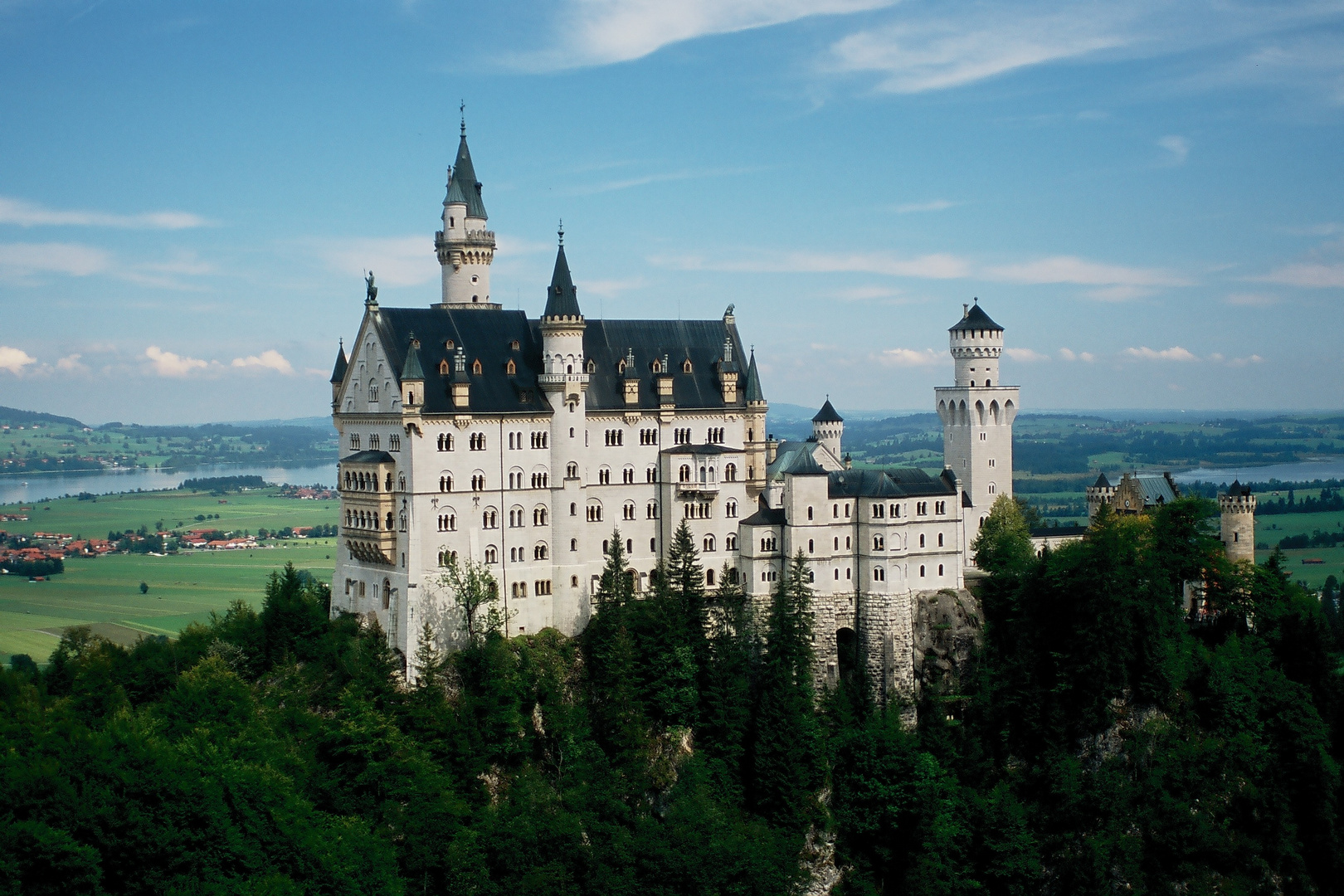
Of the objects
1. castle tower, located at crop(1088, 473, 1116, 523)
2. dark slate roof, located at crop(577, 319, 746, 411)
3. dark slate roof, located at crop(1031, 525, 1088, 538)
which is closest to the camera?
dark slate roof, located at crop(577, 319, 746, 411)

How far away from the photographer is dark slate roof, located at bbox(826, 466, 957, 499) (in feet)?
260

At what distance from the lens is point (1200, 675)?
80125 millimetres

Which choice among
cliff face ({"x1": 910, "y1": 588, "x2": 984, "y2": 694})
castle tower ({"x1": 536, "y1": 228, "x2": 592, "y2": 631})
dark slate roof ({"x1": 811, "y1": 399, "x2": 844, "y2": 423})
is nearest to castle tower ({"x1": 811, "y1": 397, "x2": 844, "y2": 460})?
dark slate roof ({"x1": 811, "y1": 399, "x2": 844, "y2": 423})

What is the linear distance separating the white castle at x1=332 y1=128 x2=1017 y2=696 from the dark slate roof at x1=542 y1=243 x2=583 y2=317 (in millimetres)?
118

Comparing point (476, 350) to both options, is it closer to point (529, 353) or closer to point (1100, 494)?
point (529, 353)

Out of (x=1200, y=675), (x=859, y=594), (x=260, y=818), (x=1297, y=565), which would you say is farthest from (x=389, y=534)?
(x=1297, y=565)

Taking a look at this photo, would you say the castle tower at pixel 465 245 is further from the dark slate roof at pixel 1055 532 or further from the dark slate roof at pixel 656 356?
the dark slate roof at pixel 1055 532

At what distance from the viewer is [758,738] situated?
74.4 m

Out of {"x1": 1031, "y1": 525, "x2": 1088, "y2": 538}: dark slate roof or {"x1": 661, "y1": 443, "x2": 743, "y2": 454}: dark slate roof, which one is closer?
{"x1": 661, "y1": 443, "x2": 743, "y2": 454}: dark slate roof

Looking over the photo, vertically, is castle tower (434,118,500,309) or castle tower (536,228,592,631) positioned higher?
castle tower (434,118,500,309)

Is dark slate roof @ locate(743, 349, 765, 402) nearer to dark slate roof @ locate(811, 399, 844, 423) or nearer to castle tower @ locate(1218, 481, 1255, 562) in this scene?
dark slate roof @ locate(811, 399, 844, 423)

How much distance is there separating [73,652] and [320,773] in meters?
22.1

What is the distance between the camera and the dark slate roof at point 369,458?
2923 inches

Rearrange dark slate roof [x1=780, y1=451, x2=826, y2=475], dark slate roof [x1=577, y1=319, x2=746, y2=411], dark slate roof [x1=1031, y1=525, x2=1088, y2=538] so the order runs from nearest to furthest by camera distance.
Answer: dark slate roof [x1=780, y1=451, x2=826, y2=475] → dark slate roof [x1=577, y1=319, x2=746, y2=411] → dark slate roof [x1=1031, y1=525, x2=1088, y2=538]
